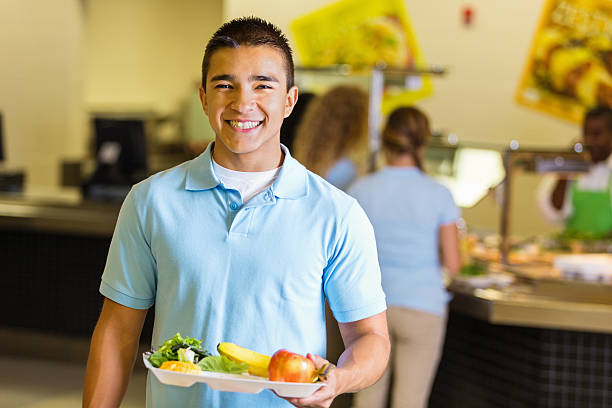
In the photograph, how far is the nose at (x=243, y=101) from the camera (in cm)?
130

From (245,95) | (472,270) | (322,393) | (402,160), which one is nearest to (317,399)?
(322,393)

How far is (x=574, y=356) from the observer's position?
311cm

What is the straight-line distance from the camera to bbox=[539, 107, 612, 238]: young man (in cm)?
429

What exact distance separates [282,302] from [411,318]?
5.72ft

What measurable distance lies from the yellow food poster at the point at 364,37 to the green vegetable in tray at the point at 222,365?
210 inches

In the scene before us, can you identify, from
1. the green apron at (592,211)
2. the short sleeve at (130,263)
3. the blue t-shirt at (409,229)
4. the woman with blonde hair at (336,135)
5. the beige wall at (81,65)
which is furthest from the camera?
the beige wall at (81,65)

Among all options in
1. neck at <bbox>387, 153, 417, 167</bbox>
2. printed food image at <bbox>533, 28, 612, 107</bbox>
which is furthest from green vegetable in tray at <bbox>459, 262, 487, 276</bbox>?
printed food image at <bbox>533, 28, 612, 107</bbox>

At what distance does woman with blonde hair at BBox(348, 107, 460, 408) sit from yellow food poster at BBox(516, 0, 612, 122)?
3395 mm

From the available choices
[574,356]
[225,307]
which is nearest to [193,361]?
[225,307]

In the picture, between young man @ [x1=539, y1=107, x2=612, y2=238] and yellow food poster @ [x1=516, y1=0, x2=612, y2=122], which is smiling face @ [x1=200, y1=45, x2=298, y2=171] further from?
yellow food poster @ [x1=516, y1=0, x2=612, y2=122]

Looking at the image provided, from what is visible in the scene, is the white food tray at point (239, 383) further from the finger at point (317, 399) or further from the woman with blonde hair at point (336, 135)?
the woman with blonde hair at point (336, 135)

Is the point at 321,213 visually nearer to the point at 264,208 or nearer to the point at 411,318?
the point at 264,208

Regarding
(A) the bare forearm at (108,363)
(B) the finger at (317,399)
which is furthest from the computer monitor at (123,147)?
(B) the finger at (317,399)

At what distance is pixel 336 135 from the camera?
3.61m
